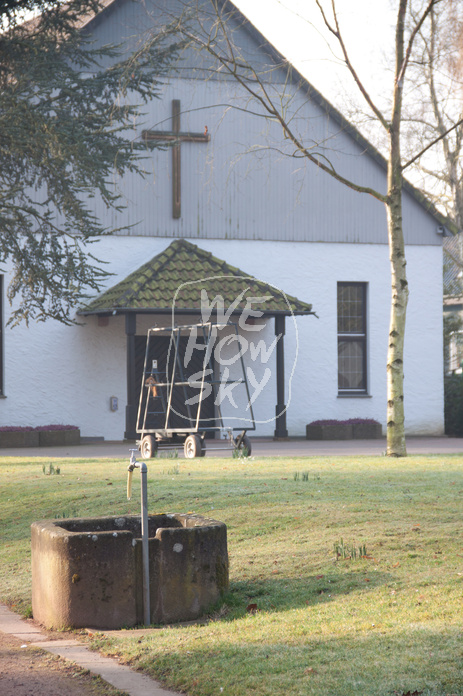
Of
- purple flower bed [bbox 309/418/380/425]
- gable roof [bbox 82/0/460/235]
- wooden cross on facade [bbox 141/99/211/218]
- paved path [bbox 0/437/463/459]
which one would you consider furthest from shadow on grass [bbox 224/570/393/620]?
wooden cross on facade [bbox 141/99/211/218]

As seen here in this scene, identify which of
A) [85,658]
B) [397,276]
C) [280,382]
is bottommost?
[85,658]

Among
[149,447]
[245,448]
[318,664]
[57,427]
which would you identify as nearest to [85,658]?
[318,664]

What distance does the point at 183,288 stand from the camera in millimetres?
22703

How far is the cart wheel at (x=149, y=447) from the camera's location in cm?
1692

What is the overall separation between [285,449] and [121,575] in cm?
1337

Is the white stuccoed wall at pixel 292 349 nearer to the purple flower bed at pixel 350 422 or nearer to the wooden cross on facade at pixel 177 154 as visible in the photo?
the purple flower bed at pixel 350 422

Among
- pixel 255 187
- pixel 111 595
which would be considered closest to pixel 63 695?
pixel 111 595

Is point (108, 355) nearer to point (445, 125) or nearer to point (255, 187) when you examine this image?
point (255, 187)

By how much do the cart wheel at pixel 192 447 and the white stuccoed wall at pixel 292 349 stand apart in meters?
6.73

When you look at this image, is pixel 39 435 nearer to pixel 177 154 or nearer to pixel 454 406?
pixel 177 154

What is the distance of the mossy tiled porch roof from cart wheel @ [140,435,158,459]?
4.87 metres

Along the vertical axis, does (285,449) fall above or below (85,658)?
above

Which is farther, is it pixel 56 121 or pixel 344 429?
pixel 344 429

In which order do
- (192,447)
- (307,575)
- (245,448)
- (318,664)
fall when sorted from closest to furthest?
1. (318,664)
2. (307,575)
3. (245,448)
4. (192,447)
